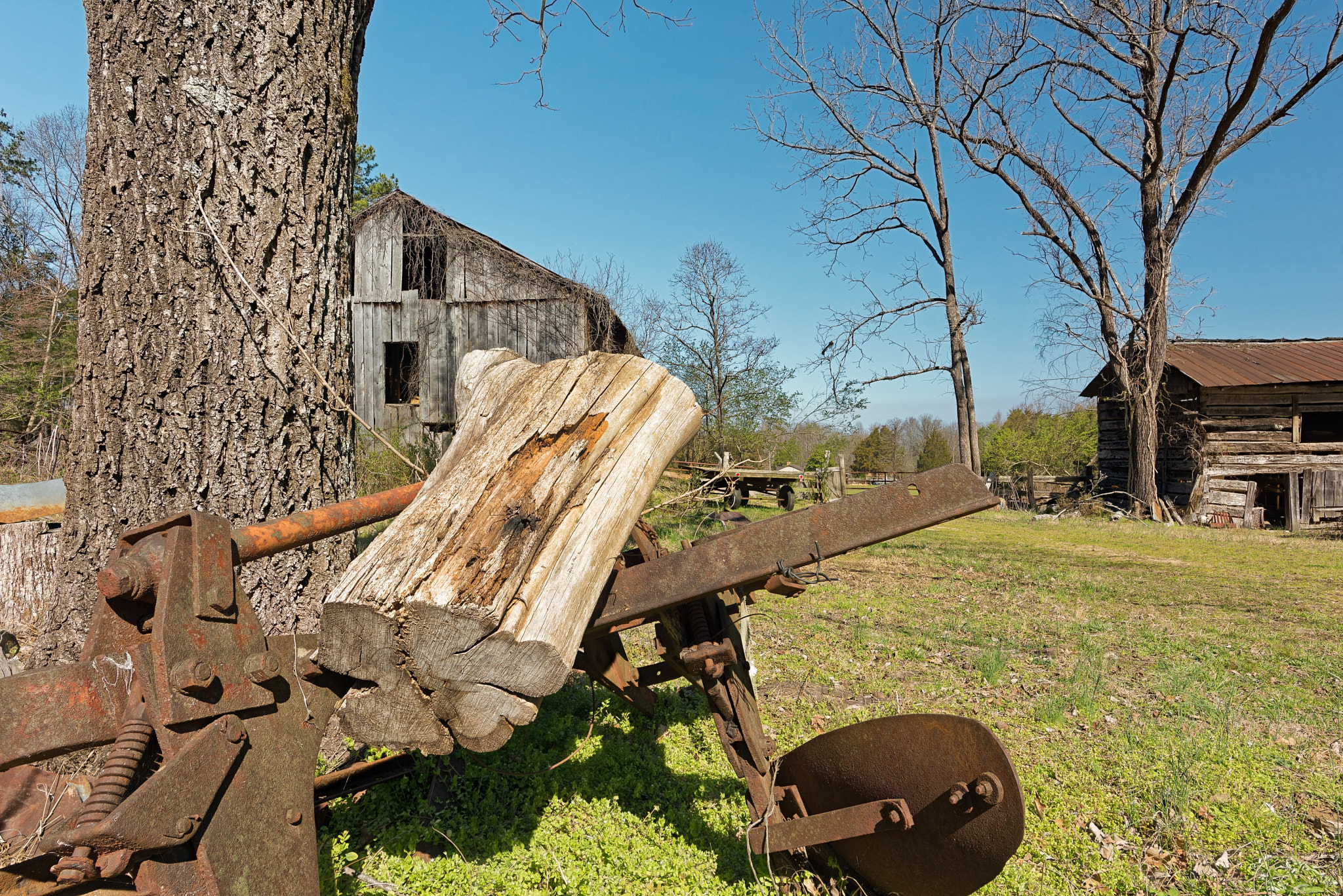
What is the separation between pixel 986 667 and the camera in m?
4.96

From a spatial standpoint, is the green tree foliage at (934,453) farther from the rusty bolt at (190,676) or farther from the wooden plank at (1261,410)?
the rusty bolt at (190,676)

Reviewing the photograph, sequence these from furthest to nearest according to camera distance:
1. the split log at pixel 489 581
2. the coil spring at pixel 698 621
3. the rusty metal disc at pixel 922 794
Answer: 1. the coil spring at pixel 698 621
2. the rusty metal disc at pixel 922 794
3. the split log at pixel 489 581

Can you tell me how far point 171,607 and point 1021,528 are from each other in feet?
55.2

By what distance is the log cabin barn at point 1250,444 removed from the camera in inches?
622

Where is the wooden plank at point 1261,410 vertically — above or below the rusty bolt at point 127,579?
above

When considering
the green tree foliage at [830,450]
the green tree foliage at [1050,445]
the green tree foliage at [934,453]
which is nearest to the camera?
the green tree foliage at [830,450]

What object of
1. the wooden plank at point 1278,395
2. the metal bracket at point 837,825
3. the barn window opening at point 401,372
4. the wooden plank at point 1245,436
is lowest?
the metal bracket at point 837,825

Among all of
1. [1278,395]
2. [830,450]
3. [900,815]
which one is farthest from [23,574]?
[830,450]

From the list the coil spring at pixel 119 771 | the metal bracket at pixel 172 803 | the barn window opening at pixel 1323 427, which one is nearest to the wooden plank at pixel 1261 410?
the barn window opening at pixel 1323 427

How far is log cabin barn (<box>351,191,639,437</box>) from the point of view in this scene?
16.8 metres

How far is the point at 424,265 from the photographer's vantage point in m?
17.3

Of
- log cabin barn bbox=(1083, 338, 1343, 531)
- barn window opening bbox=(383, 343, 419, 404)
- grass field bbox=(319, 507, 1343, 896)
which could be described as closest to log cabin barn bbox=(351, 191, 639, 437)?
barn window opening bbox=(383, 343, 419, 404)

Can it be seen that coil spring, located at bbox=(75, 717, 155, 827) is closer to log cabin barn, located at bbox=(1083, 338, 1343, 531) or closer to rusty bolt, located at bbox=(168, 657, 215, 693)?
rusty bolt, located at bbox=(168, 657, 215, 693)

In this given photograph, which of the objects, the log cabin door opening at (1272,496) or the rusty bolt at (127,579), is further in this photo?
the log cabin door opening at (1272,496)
